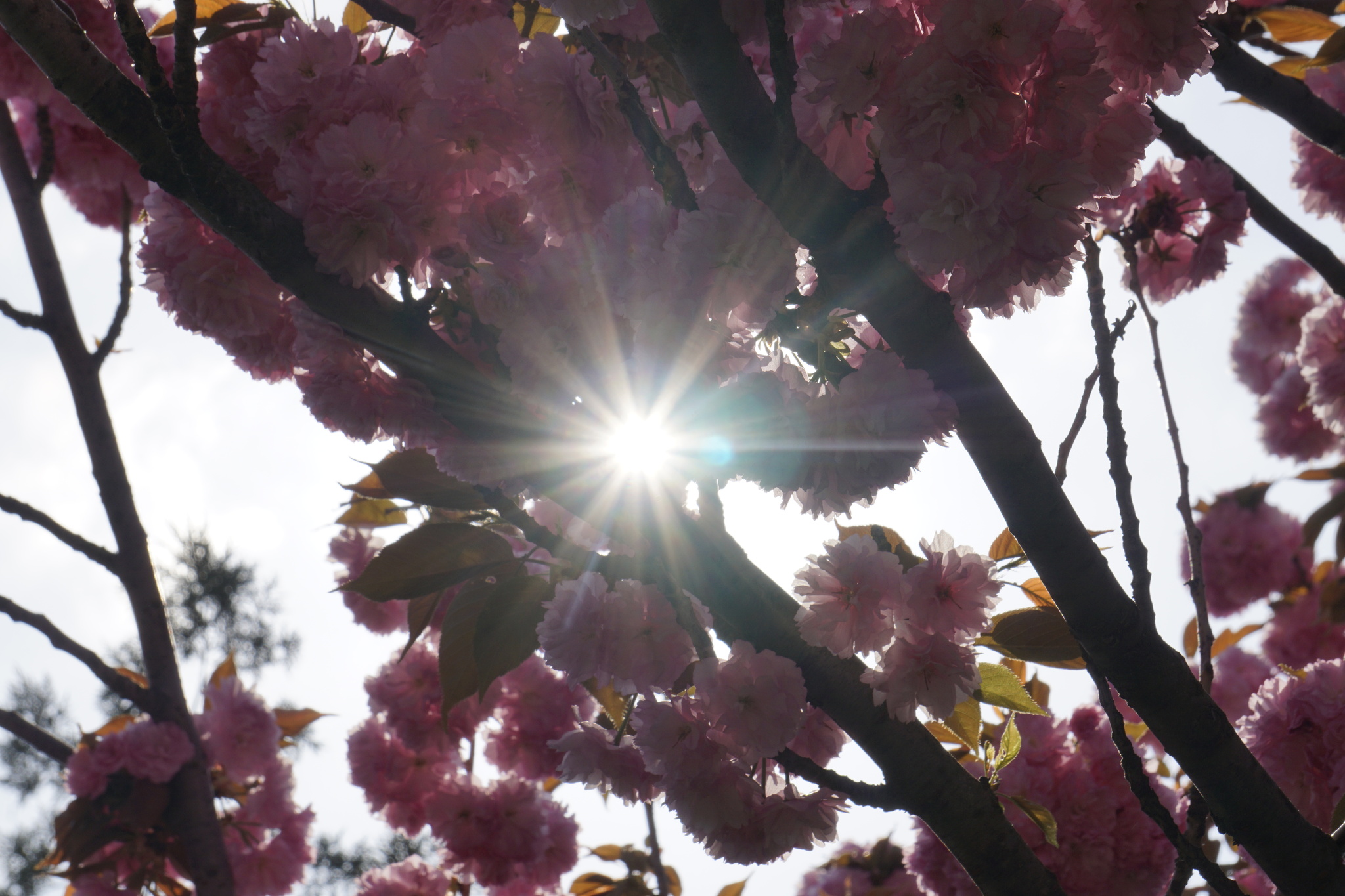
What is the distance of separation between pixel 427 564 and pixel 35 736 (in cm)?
162

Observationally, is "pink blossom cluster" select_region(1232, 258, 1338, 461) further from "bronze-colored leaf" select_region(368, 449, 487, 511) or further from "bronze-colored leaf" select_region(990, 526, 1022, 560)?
"bronze-colored leaf" select_region(368, 449, 487, 511)

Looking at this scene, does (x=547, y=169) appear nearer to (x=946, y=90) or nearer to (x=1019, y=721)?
(x=946, y=90)

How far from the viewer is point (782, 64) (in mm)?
645

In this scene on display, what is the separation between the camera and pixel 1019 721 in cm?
182

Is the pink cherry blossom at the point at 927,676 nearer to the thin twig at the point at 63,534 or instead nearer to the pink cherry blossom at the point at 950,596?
the pink cherry blossom at the point at 950,596

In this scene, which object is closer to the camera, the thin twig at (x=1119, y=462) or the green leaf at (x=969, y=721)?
the thin twig at (x=1119, y=462)

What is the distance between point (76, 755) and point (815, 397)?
2426 millimetres

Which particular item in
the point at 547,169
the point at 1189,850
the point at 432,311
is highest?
the point at 547,169

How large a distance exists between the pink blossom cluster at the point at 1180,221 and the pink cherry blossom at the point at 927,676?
55.7 inches

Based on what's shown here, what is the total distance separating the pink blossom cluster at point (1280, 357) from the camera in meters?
3.48

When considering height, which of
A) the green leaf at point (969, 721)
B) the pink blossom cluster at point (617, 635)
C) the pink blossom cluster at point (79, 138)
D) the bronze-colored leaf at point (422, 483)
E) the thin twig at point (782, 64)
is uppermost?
the pink blossom cluster at point (79, 138)

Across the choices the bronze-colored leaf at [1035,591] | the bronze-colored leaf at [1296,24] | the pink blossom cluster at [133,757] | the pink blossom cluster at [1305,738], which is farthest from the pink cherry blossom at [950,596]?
the pink blossom cluster at [133,757]

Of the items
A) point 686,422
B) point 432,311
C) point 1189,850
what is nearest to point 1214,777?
point 1189,850

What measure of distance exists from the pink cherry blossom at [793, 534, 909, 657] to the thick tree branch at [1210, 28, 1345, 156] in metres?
1.28
